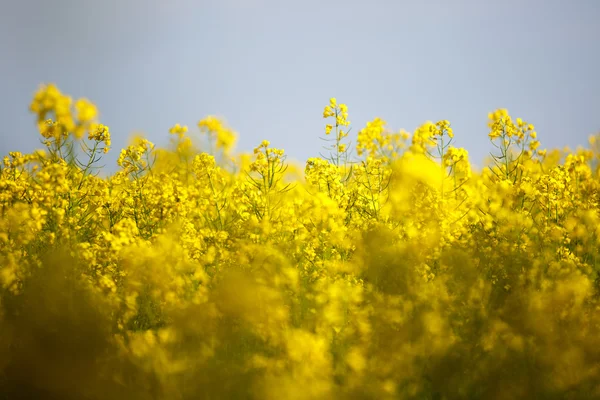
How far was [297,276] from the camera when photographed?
4.41 m

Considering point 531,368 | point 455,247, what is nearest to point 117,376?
point 531,368

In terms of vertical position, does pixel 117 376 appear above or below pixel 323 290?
below

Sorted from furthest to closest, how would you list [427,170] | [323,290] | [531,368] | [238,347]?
[427,170]
[323,290]
[238,347]
[531,368]

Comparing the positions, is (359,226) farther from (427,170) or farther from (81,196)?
(81,196)

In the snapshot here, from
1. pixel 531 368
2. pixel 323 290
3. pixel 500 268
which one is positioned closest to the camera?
pixel 531 368

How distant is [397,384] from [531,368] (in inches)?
35.1

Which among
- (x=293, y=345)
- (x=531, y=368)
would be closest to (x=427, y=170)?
(x=531, y=368)

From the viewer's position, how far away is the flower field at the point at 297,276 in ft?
12.3

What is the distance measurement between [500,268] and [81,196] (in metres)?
3.81

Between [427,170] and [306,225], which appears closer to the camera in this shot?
[306,225]

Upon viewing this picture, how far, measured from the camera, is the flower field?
147 inches

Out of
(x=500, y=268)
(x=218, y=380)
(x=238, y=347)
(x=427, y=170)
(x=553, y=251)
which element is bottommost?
(x=218, y=380)

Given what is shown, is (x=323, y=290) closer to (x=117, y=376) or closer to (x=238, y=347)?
(x=238, y=347)

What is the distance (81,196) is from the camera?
5.59 m
